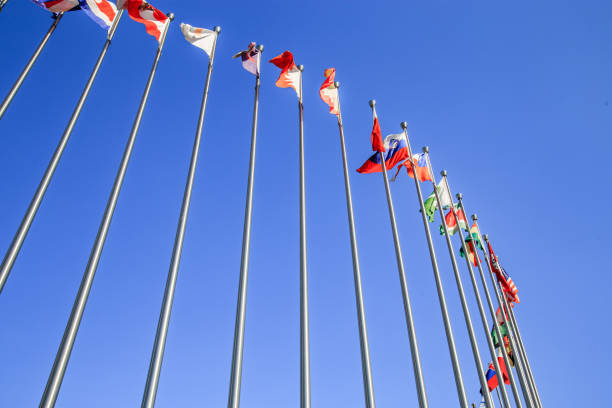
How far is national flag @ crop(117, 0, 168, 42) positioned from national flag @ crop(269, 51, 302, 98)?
272 centimetres

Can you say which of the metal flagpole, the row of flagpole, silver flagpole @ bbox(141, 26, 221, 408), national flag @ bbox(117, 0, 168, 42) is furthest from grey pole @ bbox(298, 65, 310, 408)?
national flag @ bbox(117, 0, 168, 42)

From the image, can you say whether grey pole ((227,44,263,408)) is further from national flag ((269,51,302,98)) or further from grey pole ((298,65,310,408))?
national flag ((269,51,302,98))

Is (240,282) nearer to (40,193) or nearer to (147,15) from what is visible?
(40,193)

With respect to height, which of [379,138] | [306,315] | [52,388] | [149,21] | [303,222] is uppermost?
[149,21]

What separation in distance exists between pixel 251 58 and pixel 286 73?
94cm

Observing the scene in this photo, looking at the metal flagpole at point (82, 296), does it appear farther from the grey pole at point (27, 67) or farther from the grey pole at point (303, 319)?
the grey pole at point (303, 319)

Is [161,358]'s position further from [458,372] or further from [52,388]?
[458,372]

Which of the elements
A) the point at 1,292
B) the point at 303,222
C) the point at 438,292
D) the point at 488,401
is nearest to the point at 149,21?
the point at 303,222

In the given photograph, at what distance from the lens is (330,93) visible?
11570 millimetres

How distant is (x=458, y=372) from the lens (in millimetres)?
7754

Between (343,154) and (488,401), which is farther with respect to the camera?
(343,154)

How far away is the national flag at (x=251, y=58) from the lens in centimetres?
1039

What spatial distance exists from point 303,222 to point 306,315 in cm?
196

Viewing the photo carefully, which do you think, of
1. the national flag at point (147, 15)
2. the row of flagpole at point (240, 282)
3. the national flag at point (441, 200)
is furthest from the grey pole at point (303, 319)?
the national flag at point (441, 200)
